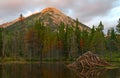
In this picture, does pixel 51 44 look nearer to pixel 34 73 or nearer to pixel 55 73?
pixel 55 73

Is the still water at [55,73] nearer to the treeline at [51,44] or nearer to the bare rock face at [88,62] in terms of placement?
the bare rock face at [88,62]

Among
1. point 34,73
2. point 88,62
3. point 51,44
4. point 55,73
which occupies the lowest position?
point 55,73

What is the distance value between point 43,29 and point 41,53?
36.7 feet

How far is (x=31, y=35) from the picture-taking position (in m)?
132

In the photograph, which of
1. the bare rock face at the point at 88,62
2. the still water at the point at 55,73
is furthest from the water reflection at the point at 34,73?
the bare rock face at the point at 88,62

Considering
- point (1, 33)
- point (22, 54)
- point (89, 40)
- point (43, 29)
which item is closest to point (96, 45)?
point (89, 40)

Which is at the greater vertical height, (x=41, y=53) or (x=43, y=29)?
(x=43, y=29)

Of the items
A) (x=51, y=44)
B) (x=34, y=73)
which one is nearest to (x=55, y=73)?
(x=34, y=73)

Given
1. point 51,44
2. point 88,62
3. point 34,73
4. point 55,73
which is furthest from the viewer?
point 51,44

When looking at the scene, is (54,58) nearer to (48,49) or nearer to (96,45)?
(48,49)

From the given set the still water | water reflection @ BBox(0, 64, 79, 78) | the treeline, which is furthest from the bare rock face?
the treeline

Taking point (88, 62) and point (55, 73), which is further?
point (88, 62)

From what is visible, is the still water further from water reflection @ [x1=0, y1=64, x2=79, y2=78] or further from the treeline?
the treeline

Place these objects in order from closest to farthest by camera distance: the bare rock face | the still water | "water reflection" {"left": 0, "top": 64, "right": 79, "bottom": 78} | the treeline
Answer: "water reflection" {"left": 0, "top": 64, "right": 79, "bottom": 78} < the still water < the bare rock face < the treeline
